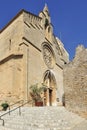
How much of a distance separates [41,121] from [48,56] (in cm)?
1641

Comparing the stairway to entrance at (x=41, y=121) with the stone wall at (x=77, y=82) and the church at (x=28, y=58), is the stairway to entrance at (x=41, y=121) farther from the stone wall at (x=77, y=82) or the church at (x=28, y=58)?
the church at (x=28, y=58)

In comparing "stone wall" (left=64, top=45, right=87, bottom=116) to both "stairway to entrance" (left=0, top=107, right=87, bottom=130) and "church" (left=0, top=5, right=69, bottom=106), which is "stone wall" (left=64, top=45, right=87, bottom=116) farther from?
"church" (left=0, top=5, right=69, bottom=106)

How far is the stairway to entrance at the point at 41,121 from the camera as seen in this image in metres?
10.9

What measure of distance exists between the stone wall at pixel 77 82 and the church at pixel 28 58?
5.44m

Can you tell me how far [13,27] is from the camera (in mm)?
24797

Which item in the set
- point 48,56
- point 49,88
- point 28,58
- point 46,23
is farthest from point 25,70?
point 46,23

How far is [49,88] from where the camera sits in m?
27.1

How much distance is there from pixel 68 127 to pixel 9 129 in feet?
10.6

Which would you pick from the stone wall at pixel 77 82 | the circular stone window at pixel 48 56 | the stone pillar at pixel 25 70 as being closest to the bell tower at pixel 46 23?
the circular stone window at pixel 48 56

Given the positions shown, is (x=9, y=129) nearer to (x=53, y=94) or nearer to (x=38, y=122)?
(x=38, y=122)

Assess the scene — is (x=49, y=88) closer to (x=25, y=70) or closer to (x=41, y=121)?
(x=25, y=70)

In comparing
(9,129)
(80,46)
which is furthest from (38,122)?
(80,46)

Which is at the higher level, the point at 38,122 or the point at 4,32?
the point at 4,32

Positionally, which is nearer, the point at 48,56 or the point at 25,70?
the point at 25,70
